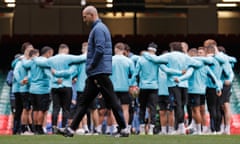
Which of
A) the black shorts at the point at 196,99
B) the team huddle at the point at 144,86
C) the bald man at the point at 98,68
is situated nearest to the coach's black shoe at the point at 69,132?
the bald man at the point at 98,68

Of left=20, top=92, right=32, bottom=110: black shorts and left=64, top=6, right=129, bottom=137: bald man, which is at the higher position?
left=64, top=6, right=129, bottom=137: bald man

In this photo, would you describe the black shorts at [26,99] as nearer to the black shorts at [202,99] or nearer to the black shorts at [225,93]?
the black shorts at [202,99]

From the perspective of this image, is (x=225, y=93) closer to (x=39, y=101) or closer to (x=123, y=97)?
(x=123, y=97)

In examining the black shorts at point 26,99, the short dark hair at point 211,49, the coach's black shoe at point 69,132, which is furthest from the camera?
the black shorts at point 26,99

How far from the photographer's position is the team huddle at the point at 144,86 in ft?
62.3

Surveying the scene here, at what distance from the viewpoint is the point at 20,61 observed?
20031mm

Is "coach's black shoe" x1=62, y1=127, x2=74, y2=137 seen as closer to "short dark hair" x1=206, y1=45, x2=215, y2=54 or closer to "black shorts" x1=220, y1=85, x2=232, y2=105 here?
"short dark hair" x1=206, y1=45, x2=215, y2=54

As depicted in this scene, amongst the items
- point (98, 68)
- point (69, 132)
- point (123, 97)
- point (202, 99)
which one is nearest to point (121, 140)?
point (69, 132)

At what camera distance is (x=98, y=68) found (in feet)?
47.8

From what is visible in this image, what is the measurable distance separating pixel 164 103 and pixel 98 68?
5.12m

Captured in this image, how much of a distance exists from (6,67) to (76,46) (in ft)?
9.45

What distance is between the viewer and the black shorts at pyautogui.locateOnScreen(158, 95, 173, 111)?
19359mm

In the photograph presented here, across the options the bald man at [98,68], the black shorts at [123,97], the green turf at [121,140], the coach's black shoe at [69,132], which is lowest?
the green turf at [121,140]

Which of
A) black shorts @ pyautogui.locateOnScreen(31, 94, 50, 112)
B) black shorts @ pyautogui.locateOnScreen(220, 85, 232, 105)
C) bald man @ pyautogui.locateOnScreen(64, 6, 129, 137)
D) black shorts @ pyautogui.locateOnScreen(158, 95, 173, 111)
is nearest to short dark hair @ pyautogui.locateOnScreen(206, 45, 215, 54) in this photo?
black shorts @ pyautogui.locateOnScreen(220, 85, 232, 105)
